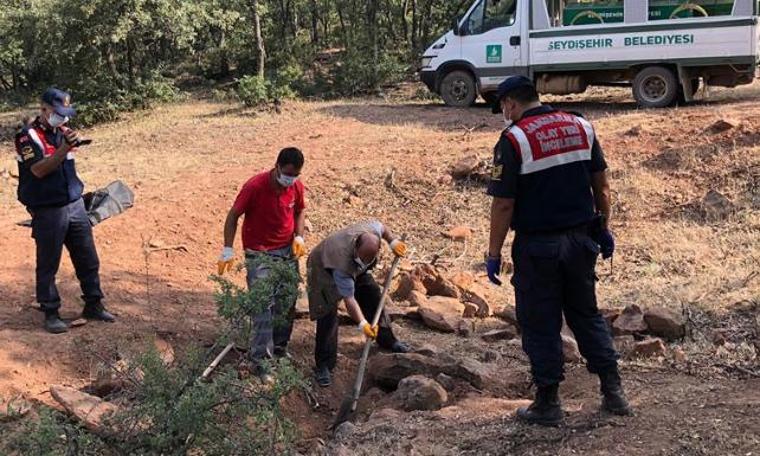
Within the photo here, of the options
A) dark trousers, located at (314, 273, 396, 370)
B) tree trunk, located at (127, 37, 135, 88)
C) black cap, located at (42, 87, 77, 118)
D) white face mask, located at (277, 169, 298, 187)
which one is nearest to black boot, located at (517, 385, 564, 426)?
dark trousers, located at (314, 273, 396, 370)

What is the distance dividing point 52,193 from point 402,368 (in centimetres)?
255

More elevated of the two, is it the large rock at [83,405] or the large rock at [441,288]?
the large rock at [83,405]

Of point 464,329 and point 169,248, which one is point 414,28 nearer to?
point 169,248

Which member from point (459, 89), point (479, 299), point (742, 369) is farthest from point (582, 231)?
point (459, 89)

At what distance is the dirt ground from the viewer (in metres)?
3.94

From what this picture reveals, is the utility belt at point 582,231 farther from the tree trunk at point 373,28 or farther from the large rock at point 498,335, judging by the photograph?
the tree trunk at point 373,28

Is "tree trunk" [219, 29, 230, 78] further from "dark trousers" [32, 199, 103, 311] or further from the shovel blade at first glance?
the shovel blade

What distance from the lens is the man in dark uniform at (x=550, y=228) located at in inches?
144

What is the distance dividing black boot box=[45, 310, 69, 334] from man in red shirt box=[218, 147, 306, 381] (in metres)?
1.31

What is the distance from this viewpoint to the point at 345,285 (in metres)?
4.72

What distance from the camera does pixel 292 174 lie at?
4.91m

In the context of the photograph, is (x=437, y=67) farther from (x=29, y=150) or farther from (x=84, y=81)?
(x=29, y=150)

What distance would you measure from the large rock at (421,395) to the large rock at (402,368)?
0.38 metres

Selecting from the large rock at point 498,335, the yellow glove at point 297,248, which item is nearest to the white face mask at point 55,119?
the yellow glove at point 297,248
